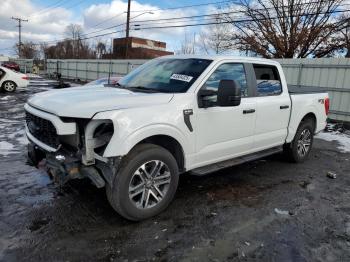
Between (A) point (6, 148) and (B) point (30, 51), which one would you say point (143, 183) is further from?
(B) point (30, 51)

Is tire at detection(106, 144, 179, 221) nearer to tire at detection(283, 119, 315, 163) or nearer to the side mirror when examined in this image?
the side mirror

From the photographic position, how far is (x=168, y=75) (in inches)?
182

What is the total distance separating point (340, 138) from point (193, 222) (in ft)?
22.8

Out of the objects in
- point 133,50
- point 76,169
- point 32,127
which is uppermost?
point 133,50

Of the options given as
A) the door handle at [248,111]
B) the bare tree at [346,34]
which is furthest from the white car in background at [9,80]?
the bare tree at [346,34]

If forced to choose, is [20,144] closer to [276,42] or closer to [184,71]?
[184,71]

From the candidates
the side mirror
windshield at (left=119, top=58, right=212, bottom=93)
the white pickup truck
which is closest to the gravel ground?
the white pickup truck

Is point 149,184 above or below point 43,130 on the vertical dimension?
below

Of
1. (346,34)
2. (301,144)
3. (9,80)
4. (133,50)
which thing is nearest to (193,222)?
(301,144)

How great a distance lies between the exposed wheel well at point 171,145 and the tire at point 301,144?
9.43 ft

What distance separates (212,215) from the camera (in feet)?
13.6

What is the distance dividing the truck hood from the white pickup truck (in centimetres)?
1

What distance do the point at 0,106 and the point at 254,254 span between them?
1257 centimetres

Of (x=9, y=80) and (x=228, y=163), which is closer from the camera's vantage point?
(x=228, y=163)
